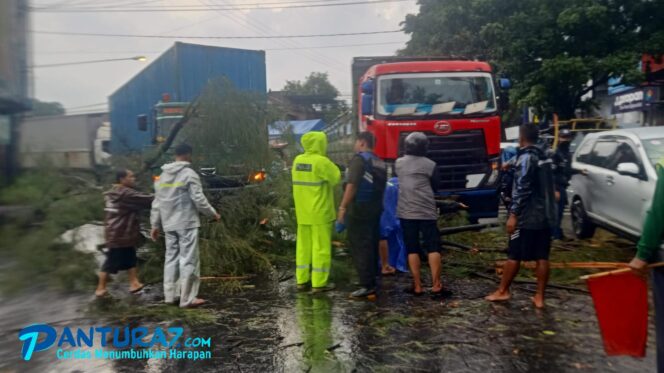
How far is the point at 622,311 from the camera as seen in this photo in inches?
143

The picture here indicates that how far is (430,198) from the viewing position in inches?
242

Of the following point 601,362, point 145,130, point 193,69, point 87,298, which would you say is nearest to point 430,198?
point 601,362

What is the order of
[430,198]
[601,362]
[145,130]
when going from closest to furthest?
[601,362]
[430,198]
[145,130]

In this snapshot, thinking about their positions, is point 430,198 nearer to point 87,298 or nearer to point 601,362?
point 601,362

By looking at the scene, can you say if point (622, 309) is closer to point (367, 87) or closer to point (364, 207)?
point (364, 207)

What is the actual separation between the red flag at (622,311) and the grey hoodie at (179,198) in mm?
3871

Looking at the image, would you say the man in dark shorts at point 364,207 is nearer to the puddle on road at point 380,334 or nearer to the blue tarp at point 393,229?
the puddle on road at point 380,334

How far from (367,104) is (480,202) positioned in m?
2.66

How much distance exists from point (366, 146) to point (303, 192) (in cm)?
87

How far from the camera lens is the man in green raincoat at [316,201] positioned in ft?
21.0

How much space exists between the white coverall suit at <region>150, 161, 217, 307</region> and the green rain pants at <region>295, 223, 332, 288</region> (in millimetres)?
1090

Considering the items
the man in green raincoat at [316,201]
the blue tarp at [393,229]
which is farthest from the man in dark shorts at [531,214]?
the man in green raincoat at [316,201]

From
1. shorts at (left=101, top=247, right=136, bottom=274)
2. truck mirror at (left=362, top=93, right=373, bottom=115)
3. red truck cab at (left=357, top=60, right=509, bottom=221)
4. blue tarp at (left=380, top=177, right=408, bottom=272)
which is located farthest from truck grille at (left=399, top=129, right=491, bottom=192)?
shorts at (left=101, top=247, right=136, bottom=274)

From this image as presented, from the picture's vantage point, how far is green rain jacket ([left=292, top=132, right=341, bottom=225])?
21.0 feet
